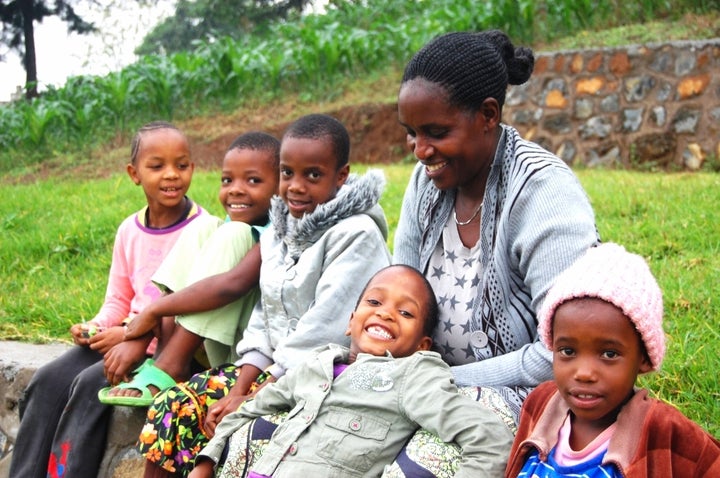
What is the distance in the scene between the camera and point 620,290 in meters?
2.03

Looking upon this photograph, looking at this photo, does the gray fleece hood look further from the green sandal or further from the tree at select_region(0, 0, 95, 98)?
the tree at select_region(0, 0, 95, 98)

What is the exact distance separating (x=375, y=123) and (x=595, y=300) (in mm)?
8124

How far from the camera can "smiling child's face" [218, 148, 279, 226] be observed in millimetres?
3488

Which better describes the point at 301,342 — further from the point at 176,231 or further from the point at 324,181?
the point at 176,231

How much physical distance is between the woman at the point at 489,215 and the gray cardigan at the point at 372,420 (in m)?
0.09

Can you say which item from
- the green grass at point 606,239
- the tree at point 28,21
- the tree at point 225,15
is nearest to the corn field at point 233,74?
the green grass at point 606,239

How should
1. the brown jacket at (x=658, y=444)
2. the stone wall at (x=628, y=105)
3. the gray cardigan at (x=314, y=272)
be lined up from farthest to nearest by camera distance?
the stone wall at (x=628, y=105) < the gray cardigan at (x=314, y=272) < the brown jacket at (x=658, y=444)

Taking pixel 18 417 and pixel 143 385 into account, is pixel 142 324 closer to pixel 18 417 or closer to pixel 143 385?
pixel 143 385

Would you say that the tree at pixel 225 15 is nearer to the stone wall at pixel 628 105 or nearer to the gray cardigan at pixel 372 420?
the stone wall at pixel 628 105

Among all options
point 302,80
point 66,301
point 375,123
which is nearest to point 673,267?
point 66,301

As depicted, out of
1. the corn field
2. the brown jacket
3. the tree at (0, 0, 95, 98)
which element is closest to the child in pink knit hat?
the brown jacket

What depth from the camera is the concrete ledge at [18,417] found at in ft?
11.4

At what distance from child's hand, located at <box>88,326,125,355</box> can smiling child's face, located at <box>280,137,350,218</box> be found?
96 cm

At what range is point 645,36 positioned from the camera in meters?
8.77
